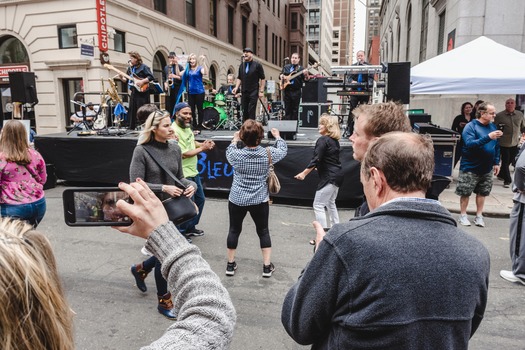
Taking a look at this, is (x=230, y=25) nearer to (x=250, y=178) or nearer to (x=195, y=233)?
(x=195, y=233)

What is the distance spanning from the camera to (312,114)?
16.7 metres

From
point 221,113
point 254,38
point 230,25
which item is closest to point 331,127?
point 221,113

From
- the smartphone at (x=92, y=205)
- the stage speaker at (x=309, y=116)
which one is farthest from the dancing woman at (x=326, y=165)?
the stage speaker at (x=309, y=116)

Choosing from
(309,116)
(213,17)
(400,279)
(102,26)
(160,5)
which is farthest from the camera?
(213,17)

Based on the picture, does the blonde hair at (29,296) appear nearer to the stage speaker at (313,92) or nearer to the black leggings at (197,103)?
the black leggings at (197,103)

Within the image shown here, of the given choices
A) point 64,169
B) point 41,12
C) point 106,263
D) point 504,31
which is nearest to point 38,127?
point 41,12

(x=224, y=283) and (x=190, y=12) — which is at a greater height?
(x=190, y=12)

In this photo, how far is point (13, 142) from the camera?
3.99 metres

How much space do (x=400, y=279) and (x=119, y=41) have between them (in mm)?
17467

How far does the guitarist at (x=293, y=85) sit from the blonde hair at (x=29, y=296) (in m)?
10.2

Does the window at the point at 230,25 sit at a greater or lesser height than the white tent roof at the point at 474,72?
greater

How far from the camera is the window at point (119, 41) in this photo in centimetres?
1605

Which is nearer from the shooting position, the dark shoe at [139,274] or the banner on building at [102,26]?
the dark shoe at [139,274]

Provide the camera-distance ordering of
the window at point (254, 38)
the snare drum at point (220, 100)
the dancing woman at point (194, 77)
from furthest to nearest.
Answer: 1. the window at point (254, 38)
2. the snare drum at point (220, 100)
3. the dancing woman at point (194, 77)
